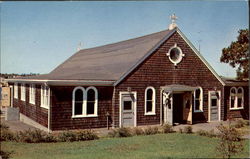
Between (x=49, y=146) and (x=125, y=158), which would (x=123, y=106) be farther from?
(x=125, y=158)

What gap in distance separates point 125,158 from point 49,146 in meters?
4.31

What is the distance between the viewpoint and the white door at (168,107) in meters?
20.5

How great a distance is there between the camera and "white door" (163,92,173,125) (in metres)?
20.5

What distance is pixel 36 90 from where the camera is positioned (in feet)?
67.2

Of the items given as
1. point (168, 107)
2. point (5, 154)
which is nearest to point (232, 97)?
point (168, 107)

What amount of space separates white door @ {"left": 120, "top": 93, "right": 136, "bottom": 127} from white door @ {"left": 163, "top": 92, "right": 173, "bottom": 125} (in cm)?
227

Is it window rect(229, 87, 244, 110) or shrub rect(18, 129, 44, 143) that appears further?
window rect(229, 87, 244, 110)

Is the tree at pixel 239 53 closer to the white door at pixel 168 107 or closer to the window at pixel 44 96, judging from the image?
the white door at pixel 168 107

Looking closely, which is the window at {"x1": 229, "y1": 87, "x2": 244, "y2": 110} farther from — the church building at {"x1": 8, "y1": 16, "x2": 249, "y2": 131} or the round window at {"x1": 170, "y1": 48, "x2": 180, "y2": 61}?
the round window at {"x1": 170, "y1": 48, "x2": 180, "y2": 61}

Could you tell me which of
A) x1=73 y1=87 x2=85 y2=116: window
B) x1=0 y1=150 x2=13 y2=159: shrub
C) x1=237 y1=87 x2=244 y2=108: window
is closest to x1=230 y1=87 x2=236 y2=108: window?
x1=237 y1=87 x2=244 y2=108: window

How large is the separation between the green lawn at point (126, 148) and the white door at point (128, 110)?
3.90 metres

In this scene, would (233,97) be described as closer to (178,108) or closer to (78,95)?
(178,108)

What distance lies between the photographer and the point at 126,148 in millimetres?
12727

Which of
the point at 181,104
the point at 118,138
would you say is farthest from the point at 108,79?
the point at 181,104
